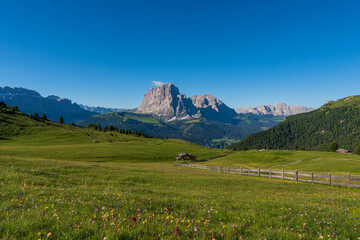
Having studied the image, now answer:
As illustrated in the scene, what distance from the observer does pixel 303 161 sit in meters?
68.5

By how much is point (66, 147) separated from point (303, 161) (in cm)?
10602

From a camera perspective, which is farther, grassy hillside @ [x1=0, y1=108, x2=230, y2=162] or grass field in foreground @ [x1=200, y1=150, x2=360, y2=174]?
grassy hillside @ [x1=0, y1=108, x2=230, y2=162]

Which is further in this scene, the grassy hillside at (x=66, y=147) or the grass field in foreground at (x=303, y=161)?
the grassy hillside at (x=66, y=147)

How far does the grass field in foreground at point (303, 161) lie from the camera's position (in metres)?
54.1

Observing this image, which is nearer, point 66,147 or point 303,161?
point 303,161

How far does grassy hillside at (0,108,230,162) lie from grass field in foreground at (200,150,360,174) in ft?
124

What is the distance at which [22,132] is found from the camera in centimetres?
13175

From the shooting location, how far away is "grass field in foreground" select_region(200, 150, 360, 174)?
177ft

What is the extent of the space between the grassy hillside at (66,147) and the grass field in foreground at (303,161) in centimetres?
3777

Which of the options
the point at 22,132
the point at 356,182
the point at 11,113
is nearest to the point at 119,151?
the point at 22,132

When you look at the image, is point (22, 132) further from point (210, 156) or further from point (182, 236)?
point (182, 236)

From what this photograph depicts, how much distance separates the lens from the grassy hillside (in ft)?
271

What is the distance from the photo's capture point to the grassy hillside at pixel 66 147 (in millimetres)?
82500

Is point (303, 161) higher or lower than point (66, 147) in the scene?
lower
